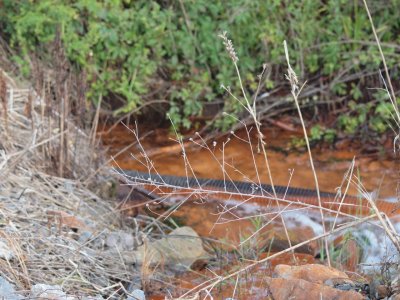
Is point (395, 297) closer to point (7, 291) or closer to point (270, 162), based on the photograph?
point (7, 291)

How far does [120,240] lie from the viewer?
12.9 feet

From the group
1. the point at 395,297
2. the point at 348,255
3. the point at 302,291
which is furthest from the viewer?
the point at 348,255

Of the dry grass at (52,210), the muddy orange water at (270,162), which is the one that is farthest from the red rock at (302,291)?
the muddy orange water at (270,162)

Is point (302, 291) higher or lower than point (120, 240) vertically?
higher

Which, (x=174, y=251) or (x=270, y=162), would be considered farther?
(x=270, y=162)

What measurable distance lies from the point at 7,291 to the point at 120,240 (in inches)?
47.3

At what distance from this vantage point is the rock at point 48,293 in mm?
2707

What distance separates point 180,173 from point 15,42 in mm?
1928

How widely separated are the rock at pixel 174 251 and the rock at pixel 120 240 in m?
0.06

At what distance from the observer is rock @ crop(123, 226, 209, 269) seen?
3.84 metres

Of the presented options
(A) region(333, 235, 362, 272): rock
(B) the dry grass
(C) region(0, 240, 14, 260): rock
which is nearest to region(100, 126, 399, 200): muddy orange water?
(B) the dry grass

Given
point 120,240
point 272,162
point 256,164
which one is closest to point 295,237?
point 120,240

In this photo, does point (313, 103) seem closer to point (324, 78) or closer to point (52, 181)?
point (324, 78)

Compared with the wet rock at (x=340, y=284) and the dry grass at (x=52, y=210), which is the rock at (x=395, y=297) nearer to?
the wet rock at (x=340, y=284)
